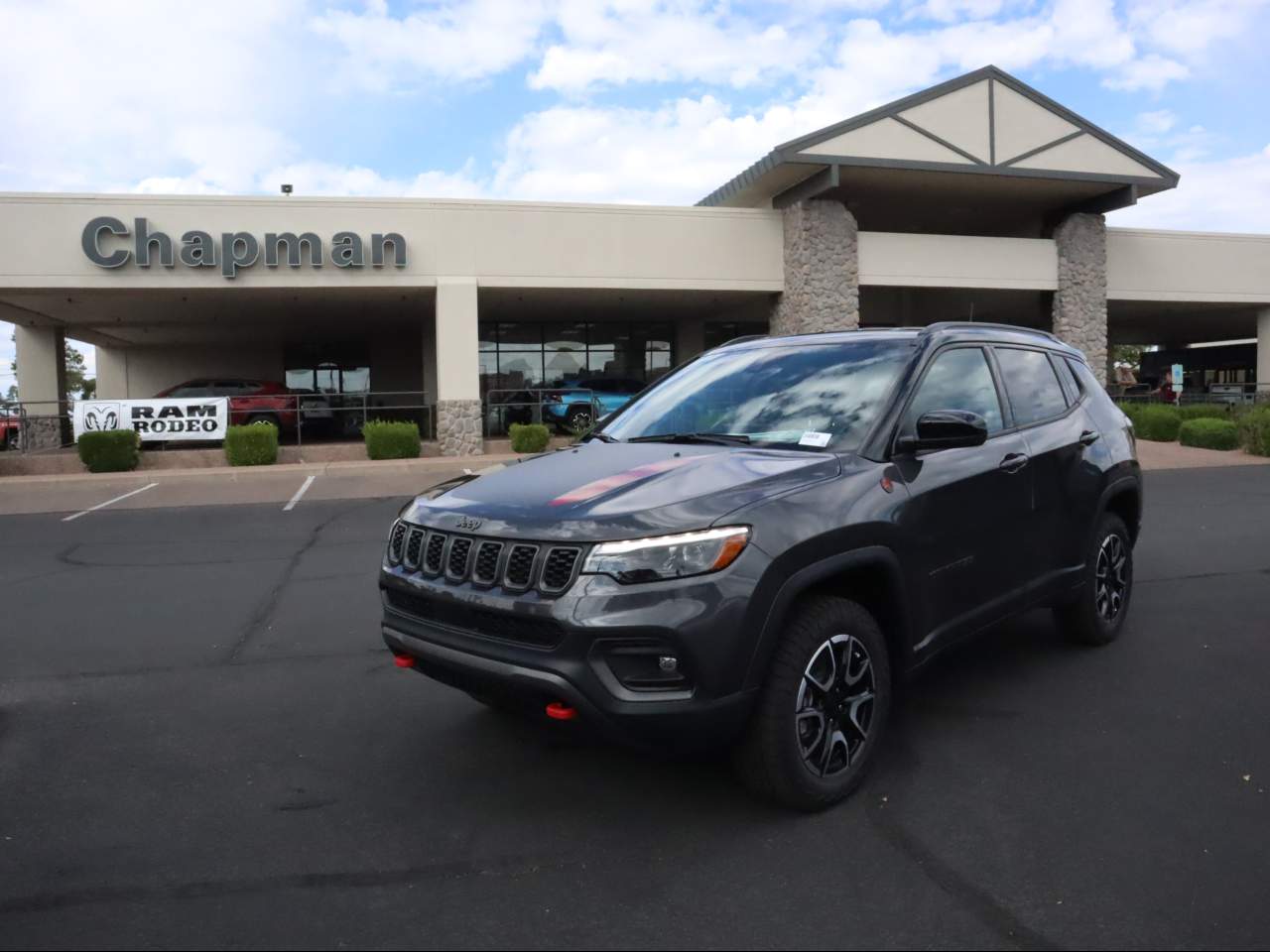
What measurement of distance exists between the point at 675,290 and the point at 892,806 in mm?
19634

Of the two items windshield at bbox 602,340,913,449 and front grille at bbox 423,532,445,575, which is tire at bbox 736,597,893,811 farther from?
front grille at bbox 423,532,445,575

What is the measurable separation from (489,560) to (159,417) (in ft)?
60.0

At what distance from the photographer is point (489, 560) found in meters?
3.40

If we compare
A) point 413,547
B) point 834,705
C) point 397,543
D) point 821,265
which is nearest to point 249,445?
point 821,265

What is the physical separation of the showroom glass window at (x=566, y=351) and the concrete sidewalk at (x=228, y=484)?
10692 millimetres

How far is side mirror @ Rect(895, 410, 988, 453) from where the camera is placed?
3.85 m

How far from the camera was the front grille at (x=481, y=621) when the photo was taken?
321 cm

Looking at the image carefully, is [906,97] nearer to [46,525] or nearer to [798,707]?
[46,525]

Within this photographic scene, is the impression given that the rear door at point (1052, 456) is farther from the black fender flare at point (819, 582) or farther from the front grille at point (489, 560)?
the front grille at point (489, 560)

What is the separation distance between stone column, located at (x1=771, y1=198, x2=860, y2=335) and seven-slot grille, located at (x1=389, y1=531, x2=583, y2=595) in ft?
61.4

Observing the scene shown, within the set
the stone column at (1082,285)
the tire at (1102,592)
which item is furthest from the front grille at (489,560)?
the stone column at (1082,285)

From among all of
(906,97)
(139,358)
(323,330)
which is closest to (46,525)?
(906,97)

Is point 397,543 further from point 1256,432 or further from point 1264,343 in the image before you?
point 1264,343

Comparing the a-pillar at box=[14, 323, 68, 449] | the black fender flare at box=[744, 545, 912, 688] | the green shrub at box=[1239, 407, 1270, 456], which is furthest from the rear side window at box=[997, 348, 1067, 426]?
the a-pillar at box=[14, 323, 68, 449]
